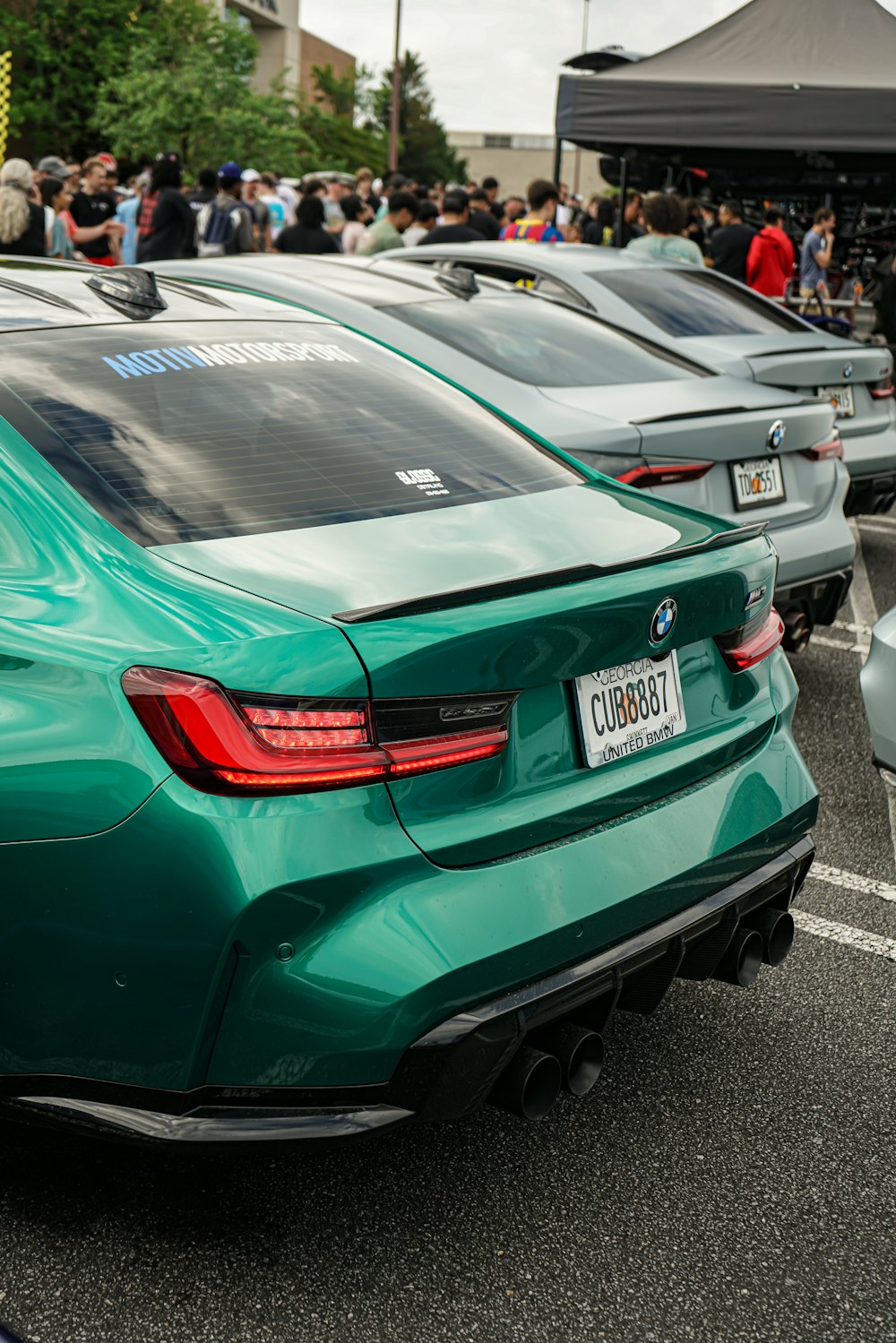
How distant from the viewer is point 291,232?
11703mm

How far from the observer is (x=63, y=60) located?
36812 millimetres

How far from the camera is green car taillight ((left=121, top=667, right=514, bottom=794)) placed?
6.57 feet

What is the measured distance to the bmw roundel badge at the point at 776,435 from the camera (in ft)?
16.7

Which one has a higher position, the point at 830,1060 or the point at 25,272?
the point at 25,272

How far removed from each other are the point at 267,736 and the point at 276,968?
0.33 meters

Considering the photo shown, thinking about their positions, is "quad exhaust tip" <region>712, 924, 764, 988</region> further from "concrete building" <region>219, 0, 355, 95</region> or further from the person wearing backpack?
"concrete building" <region>219, 0, 355, 95</region>

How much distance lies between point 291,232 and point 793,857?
9.98 meters

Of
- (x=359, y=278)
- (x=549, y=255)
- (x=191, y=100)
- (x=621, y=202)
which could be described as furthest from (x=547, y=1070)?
(x=191, y=100)

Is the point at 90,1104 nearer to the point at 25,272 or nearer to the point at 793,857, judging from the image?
the point at 793,857

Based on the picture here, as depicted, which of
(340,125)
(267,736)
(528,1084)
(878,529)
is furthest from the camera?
(340,125)

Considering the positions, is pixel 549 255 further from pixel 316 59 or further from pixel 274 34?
pixel 316 59

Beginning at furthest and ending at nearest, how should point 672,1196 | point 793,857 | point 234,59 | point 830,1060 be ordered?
point 234,59 → point 830,1060 → point 793,857 → point 672,1196

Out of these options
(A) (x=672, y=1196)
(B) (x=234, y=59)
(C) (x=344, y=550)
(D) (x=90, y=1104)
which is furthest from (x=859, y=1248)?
(B) (x=234, y=59)

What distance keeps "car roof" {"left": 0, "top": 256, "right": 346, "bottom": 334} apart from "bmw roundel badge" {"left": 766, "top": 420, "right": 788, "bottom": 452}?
7.17 feet
